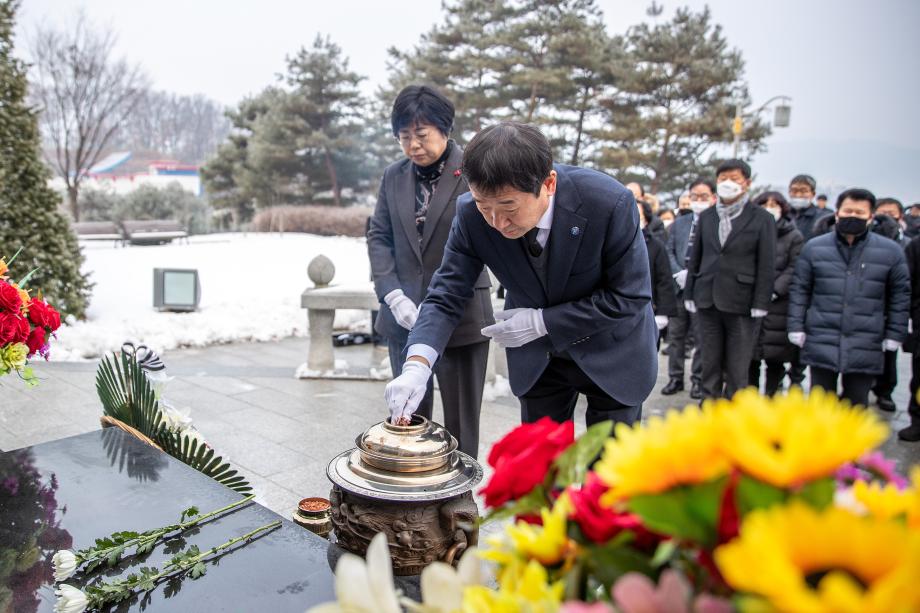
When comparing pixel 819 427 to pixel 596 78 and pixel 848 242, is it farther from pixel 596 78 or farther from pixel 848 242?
pixel 596 78

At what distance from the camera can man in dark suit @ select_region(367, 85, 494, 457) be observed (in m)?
3.05

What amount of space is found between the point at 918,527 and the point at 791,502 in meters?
0.13

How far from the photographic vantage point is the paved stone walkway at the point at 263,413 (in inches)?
161

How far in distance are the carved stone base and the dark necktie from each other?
0.84 metres

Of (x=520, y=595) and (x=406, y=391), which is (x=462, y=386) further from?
(x=520, y=595)

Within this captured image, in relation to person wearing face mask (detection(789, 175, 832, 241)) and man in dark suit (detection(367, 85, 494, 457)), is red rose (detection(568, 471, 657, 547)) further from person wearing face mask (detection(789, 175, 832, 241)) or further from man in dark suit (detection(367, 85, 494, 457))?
person wearing face mask (detection(789, 175, 832, 241))

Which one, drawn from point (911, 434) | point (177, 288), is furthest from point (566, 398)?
point (177, 288)

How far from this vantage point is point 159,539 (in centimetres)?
176

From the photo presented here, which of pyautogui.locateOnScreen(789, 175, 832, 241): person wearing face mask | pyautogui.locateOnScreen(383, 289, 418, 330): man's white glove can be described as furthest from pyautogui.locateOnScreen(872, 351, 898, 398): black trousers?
pyautogui.locateOnScreen(383, 289, 418, 330): man's white glove

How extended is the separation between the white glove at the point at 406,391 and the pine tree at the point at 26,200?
6636mm

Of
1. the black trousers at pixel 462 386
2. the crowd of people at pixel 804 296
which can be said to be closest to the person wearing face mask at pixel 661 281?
the crowd of people at pixel 804 296

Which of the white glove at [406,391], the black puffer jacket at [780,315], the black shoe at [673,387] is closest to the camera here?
the white glove at [406,391]

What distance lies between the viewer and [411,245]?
3.34 metres

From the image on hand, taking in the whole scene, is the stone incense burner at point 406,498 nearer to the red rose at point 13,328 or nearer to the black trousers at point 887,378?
the red rose at point 13,328
